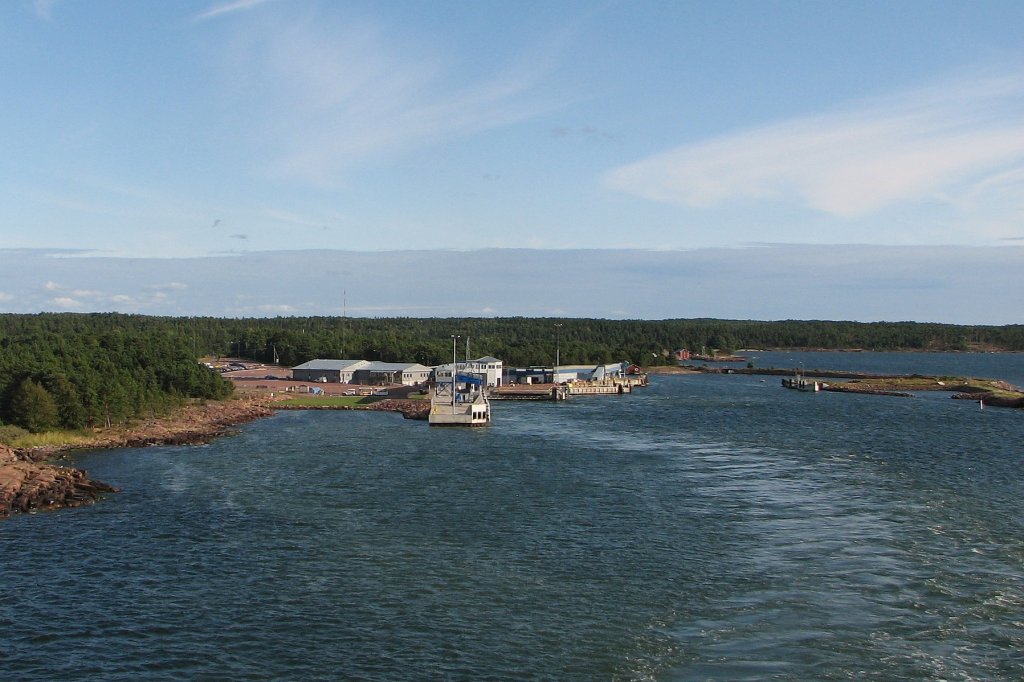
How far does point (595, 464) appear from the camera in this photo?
149 feet

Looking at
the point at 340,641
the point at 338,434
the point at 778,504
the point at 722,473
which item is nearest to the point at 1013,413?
the point at 722,473

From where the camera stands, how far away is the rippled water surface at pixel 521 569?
19078 mm

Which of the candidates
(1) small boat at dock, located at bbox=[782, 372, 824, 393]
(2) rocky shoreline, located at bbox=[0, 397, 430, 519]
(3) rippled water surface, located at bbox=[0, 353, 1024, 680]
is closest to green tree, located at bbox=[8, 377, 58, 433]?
(2) rocky shoreline, located at bbox=[0, 397, 430, 519]

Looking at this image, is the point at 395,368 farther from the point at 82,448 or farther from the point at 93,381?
the point at 82,448

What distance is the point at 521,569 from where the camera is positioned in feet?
83.0

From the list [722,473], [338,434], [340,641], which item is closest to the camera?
[340,641]

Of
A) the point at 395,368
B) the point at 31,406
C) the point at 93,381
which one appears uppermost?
the point at 93,381

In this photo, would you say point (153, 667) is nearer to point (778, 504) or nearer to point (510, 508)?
point (510, 508)

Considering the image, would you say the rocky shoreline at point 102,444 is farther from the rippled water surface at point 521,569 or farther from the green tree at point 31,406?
the green tree at point 31,406

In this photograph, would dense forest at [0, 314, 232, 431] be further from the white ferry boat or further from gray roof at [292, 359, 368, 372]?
gray roof at [292, 359, 368, 372]

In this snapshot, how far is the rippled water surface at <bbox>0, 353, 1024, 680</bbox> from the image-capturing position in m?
19.1

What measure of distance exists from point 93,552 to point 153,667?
1000 cm

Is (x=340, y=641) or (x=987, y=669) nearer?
(x=987, y=669)

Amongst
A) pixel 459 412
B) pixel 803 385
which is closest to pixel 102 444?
pixel 459 412
